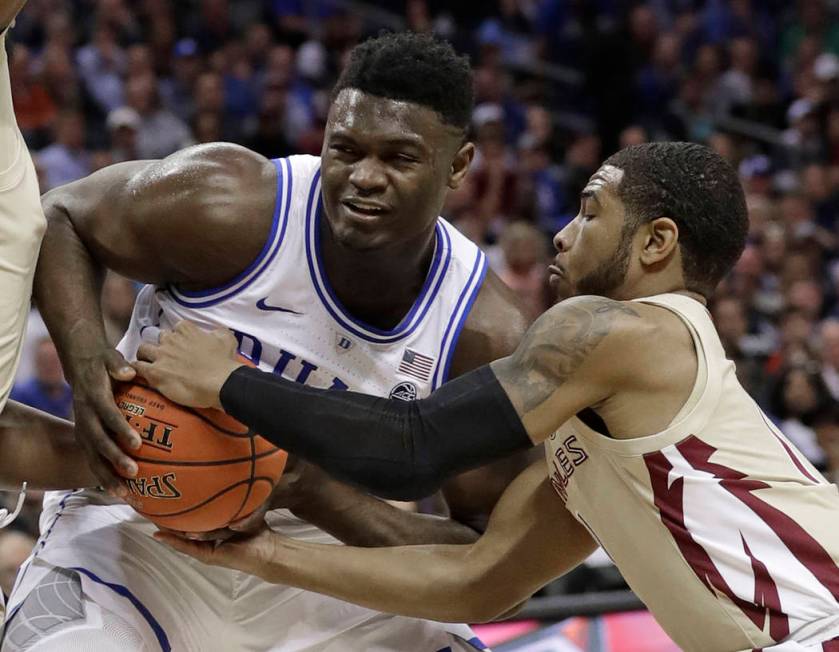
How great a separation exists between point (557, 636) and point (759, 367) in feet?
11.8

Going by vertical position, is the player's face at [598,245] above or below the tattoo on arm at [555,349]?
above

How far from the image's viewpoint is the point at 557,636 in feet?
17.3

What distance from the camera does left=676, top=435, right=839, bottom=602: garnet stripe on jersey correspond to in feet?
9.01

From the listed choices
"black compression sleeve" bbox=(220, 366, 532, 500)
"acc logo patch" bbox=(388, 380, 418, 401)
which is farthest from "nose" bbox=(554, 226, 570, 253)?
"acc logo patch" bbox=(388, 380, 418, 401)

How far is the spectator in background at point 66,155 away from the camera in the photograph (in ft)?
28.7

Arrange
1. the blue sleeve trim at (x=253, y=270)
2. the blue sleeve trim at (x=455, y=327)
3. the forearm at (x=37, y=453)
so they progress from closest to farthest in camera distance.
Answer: the forearm at (x=37, y=453) < the blue sleeve trim at (x=253, y=270) < the blue sleeve trim at (x=455, y=327)

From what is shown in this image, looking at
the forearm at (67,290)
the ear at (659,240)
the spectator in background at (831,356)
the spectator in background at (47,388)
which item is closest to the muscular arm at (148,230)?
the forearm at (67,290)

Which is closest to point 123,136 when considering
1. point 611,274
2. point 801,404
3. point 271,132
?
point 271,132

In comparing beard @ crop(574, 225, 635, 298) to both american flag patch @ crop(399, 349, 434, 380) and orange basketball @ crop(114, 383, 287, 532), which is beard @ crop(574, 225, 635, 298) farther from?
orange basketball @ crop(114, 383, 287, 532)

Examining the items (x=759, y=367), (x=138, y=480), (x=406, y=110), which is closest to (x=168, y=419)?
(x=138, y=480)

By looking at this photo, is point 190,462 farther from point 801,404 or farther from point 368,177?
point 801,404

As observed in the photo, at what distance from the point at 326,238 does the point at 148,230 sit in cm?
47

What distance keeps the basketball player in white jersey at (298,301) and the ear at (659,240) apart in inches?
25.8

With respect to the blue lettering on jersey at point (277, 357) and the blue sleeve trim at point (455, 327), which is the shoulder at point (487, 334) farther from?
the blue lettering on jersey at point (277, 357)
